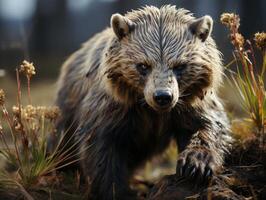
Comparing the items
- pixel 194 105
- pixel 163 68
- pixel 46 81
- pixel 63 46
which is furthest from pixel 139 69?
pixel 63 46

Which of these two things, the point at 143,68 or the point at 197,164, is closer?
the point at 197,164

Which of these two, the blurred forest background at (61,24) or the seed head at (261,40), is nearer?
the seed head at (261,40)

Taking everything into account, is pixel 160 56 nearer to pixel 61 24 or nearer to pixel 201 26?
pixel 201 26

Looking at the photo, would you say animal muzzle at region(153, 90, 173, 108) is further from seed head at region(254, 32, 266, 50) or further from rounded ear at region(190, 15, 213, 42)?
seed head at region(254, 32, 266, 50)

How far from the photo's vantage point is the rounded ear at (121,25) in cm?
545

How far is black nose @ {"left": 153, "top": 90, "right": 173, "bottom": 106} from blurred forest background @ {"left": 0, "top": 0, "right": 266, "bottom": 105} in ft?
25.9

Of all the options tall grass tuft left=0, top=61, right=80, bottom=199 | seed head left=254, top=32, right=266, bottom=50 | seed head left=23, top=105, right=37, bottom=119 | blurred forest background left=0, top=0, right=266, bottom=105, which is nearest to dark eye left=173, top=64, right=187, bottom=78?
seed head left=254, top=32, right=266, bottom=50

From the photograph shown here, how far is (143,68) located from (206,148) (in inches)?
31.0

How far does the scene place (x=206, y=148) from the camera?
17.5 ft

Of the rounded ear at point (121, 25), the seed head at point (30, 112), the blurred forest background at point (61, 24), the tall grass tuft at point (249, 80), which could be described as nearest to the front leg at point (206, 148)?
the tall grass tuft at point (249, 80)

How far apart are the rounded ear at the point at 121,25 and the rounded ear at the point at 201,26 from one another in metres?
0.49

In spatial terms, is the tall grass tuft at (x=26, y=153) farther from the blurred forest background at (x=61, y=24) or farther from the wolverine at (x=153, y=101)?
the blurred forest background at (x=61, y=24)

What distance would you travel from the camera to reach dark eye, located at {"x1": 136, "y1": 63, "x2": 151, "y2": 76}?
5211 millimetres

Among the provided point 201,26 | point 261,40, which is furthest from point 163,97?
point 261,40
